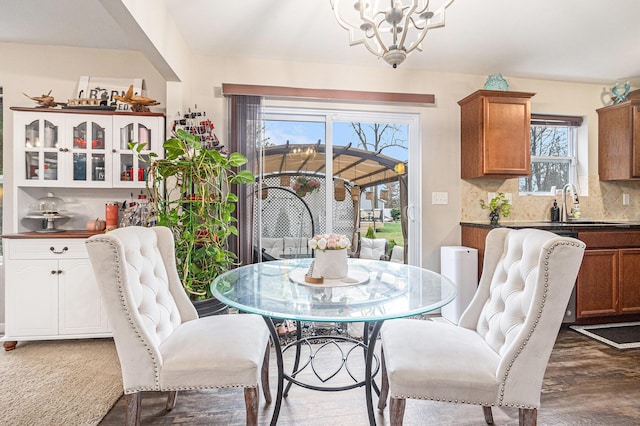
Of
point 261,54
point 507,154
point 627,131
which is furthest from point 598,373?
point 261,54

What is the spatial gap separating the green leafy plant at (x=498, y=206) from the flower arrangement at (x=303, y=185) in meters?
1.79

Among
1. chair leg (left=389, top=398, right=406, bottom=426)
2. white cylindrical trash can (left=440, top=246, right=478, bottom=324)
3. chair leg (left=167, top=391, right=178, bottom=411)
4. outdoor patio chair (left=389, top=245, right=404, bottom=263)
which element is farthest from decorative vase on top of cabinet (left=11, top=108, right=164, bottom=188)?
white cylindrical trash can (left=440, top=246, right=478, bottom=324)

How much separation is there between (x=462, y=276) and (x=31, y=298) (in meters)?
3.59

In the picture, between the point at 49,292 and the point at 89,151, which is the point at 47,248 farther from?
the point at 89,151

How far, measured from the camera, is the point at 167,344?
1.44m

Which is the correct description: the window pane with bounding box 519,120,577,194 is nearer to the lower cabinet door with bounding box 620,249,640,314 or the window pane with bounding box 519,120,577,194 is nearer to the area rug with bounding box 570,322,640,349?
the lower cabinet door with bounding box 620,249,640,314

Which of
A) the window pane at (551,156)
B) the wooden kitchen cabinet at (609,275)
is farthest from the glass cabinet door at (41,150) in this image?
the window pane at (551,156)

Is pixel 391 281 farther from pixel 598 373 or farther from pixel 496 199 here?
pixel 496 199

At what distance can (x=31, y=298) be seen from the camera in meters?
2.54

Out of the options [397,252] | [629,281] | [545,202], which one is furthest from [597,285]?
[397,252]

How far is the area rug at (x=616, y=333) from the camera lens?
267 centimetres

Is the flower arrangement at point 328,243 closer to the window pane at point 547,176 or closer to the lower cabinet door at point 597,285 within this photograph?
the lower cabinet door at point 597,285

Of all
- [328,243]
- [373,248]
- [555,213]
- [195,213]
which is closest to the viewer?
[328,243]

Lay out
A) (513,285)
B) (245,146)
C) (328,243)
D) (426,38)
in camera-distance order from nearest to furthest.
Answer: (513,285), (328,243), (426,38), (245,146)
